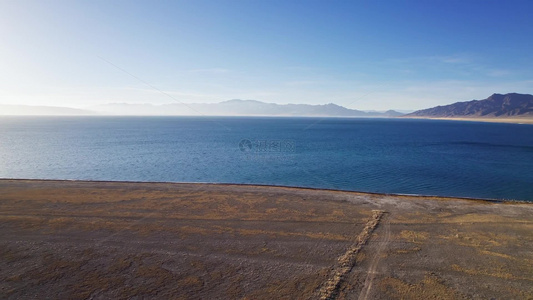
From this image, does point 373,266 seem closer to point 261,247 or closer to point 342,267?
point 342,267

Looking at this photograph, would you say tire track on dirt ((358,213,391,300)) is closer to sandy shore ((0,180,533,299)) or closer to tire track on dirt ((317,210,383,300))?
sandy shore ((0,180,533,299))

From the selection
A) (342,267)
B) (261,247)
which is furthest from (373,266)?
(261,247)

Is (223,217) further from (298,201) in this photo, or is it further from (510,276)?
(510,276)

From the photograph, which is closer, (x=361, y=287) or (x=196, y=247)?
(x=361, y=287)

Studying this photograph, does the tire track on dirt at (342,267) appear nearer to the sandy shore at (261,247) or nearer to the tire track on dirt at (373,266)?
the sandy shore at (261,247)

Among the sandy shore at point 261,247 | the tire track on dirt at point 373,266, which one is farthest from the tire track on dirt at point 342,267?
the tire track on dirt at point 373,266

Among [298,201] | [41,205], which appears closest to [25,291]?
[41,205]
